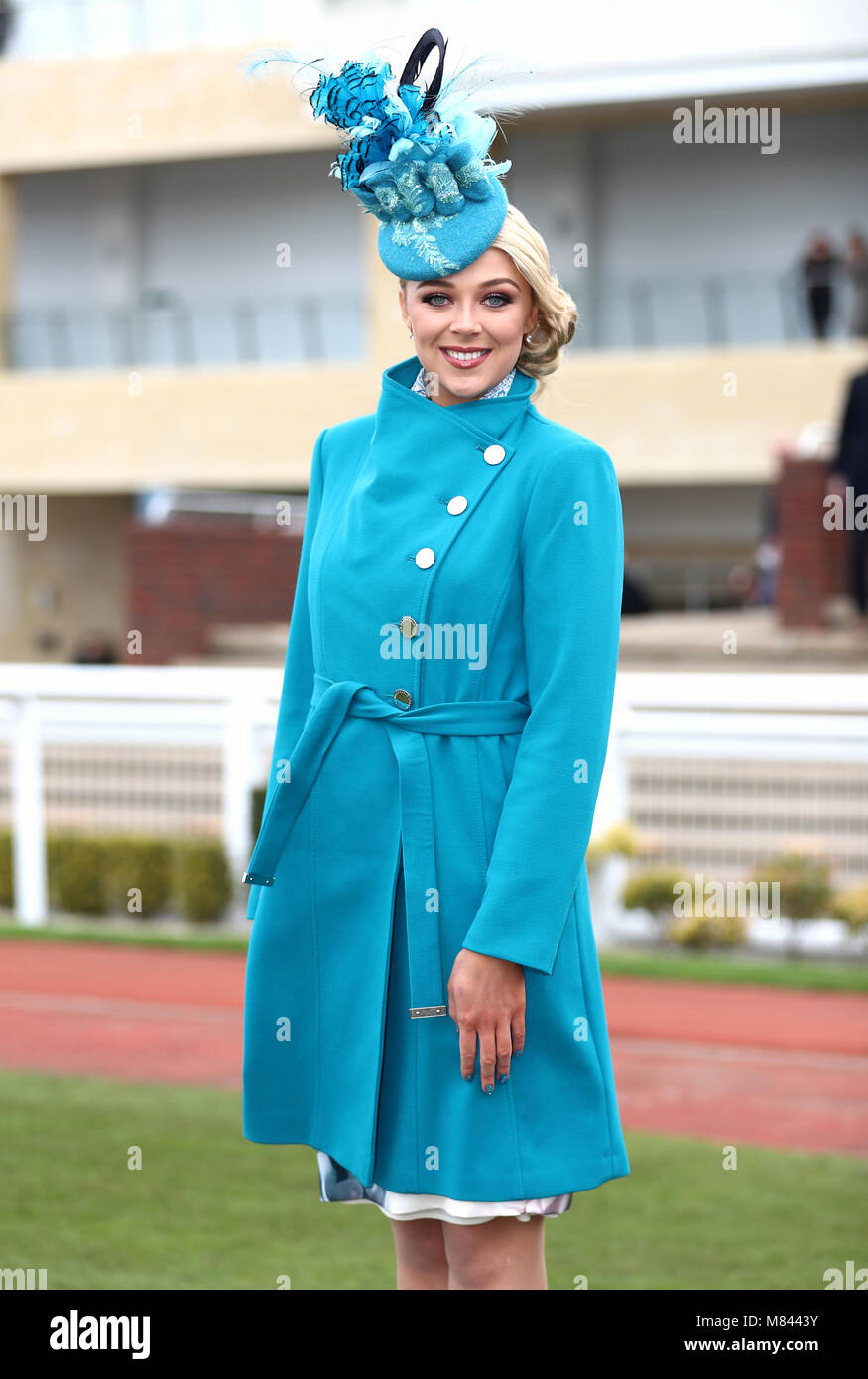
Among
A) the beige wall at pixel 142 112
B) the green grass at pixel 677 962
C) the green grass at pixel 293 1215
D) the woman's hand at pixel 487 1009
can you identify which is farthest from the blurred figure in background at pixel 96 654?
the woman's hand at pixel 487 1009

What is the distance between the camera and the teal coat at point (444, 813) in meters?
2.15

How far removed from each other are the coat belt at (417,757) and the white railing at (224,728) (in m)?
5.16

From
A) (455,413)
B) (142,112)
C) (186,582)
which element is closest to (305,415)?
(142,112)

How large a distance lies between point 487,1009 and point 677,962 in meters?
5.02

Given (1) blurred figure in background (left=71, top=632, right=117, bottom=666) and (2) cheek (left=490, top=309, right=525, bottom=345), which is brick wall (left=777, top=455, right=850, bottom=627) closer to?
(1) blurred figure in background (left=71, top=632, right=117, bottom=666)

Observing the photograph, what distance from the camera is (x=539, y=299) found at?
7.47 ft

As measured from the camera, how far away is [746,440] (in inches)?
712

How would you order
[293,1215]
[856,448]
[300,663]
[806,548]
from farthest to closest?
[806,548] → [856,448] → [293,1215] → [300,663]

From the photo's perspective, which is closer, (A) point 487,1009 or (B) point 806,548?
(A) point 487,1009

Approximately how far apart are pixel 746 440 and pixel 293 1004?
54.0ft

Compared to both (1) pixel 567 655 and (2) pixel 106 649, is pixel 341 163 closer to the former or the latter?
(1) pixel 567 655

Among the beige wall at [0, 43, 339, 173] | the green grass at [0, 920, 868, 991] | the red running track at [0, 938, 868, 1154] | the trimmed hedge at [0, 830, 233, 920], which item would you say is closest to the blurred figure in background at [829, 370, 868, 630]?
the green grass at [0, 920, 868, 991]

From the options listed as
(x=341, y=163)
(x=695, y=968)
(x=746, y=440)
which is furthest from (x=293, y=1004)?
(x=746, y=440)

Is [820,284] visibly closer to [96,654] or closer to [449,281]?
[96,654]
